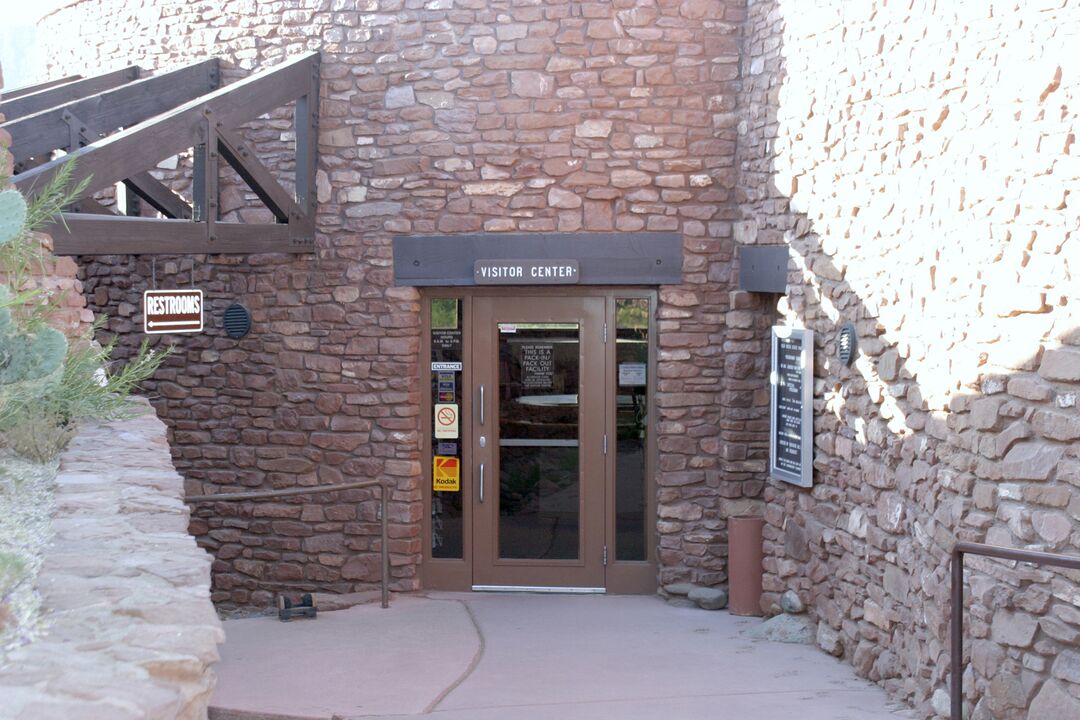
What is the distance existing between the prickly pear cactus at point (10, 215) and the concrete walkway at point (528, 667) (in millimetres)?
2609

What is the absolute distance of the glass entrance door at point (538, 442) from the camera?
8.41m

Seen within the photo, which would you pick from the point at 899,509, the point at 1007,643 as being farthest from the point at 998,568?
the point at 899,509

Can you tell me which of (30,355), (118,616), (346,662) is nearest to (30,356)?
(30,355)

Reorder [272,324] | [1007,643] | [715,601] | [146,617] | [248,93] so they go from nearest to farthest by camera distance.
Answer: [146,617] < [1007,643] < [248,93] < [715,601] < [272,324]

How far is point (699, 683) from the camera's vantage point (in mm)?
5891

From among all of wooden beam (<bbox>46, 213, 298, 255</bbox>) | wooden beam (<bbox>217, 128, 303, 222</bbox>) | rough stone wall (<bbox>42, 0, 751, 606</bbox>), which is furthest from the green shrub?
rough stone wall (<bbox>42, 0, 751, 606</bbox>)

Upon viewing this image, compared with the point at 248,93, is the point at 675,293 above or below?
below

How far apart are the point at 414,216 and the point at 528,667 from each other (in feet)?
11.1

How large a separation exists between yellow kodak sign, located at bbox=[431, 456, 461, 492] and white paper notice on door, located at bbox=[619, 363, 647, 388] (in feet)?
4.35

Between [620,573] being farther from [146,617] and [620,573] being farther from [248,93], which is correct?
[146,617]

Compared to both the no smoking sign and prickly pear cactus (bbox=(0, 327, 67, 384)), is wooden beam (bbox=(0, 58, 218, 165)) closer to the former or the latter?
the no smoking sign

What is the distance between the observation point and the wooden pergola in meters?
6.32

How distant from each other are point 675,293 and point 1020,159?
12.1 ft

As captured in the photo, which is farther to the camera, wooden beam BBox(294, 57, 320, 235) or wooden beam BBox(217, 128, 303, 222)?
wooden beam BBox(294, 57, 320, 235)
